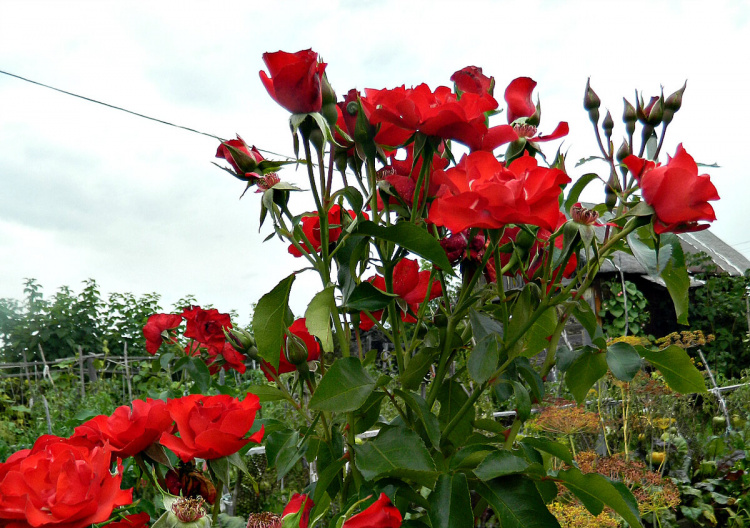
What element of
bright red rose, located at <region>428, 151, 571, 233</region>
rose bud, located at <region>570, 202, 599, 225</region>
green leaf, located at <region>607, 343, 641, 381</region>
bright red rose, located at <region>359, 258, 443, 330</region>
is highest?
bright red rose, located at <region>428, 151, 571, 233</region>

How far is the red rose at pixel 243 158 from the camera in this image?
820 millimetres

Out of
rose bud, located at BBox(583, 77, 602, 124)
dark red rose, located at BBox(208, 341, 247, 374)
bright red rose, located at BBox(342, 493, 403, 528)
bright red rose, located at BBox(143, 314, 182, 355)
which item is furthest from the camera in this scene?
bright red rose, located at BBox(143, 314, 182, 355)

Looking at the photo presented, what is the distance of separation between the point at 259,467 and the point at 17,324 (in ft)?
21.2

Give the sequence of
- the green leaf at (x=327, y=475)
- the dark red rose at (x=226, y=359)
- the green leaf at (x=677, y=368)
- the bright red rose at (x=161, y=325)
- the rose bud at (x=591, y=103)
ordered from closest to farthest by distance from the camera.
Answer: the green leaf at (x=327, y=475) → the green leaf at (x=677, y=368) → the rose bud at (x=591, y=103) → the dark red rose at (x=226, y=359) → the bright red rose at (x=161, y=325)

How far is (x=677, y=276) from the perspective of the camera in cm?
95

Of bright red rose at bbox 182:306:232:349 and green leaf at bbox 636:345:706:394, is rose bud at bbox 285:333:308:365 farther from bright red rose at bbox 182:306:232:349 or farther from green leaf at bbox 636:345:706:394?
bright red rose at bbox 182:306:232:349

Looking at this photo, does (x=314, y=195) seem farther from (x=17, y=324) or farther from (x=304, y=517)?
(x=17, y=324)

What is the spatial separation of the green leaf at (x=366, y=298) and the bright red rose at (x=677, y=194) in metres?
0.34

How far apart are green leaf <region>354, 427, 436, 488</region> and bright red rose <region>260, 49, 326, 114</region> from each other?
1.34ft

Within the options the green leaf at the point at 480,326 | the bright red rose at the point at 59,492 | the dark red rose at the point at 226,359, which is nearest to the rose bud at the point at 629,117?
the green leaf at the point at 480,326

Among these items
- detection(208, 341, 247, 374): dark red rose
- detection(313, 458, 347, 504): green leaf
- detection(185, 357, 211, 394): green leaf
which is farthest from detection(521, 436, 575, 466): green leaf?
detection(185, 357, 211, 394): green leaf

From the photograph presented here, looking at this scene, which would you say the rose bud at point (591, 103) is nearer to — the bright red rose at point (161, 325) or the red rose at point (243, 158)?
the red rose at point (243, 158)

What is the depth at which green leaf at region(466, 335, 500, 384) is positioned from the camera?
0.75 metres

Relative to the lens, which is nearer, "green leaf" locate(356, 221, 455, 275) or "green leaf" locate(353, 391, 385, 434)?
"green leaf" locate(356, 221, 455, 275)
